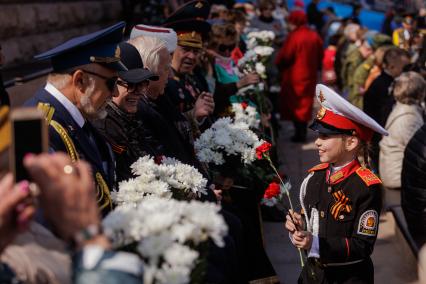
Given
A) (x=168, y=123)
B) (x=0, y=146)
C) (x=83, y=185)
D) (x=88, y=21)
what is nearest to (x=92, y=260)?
(x=83, y=185)

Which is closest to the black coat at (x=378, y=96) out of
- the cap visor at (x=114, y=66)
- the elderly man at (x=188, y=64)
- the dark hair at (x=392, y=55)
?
the dark hair at (x=392, y=55)

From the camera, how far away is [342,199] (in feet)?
13.6

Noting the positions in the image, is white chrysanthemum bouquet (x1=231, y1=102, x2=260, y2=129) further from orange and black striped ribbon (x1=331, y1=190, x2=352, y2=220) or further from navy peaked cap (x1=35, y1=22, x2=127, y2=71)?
navy peaked cap (x1=35, y1=22, x2=127, y2=71)

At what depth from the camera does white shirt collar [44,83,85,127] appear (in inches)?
142

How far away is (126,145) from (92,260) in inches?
86.6

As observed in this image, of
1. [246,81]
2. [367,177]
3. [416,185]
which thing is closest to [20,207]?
[367,177]

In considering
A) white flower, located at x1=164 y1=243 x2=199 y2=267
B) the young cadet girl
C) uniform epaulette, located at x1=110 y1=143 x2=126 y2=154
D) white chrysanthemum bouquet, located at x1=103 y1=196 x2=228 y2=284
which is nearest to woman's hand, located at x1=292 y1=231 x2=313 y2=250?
the young cadet girl

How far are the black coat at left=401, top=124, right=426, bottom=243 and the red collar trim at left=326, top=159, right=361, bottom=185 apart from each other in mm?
2054

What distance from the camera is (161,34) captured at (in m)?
5.69

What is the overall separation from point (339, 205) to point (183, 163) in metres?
1.03

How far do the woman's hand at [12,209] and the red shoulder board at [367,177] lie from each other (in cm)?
236

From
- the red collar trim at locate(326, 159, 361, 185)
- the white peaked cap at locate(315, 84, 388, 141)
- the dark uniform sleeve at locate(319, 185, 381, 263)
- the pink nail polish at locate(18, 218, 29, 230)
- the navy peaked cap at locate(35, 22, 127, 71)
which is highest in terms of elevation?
the pink nail polish at locate(18, 218, 29, 230)

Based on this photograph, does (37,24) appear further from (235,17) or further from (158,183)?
(158,183)

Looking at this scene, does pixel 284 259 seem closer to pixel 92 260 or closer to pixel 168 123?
pixel 168 123
